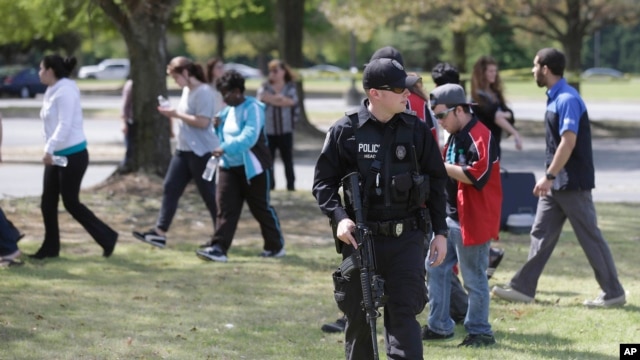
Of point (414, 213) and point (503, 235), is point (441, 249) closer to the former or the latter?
point (414, 213)

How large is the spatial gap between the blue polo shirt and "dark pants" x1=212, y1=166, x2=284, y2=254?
10.5 feet

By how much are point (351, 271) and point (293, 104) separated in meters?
9.75

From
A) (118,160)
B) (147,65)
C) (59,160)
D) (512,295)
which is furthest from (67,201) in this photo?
(118,160)

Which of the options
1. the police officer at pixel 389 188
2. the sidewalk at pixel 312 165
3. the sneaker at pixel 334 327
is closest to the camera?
the police officer at pixel 389 188

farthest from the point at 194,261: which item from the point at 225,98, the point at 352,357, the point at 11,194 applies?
the point at 11,194

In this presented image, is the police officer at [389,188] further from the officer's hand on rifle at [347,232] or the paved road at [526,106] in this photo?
the paved road at [526,106]

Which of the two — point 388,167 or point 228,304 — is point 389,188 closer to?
point 388,167

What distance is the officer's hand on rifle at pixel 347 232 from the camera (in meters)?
5.20

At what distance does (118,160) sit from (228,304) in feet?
44.7

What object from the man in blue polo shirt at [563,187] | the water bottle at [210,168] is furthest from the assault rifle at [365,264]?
the water bottle at [210,168]

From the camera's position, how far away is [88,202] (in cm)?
1324

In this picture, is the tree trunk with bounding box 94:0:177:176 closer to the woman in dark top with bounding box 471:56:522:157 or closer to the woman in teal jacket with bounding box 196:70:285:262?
the woman in teal jacket with bounding box 196:70:285:262

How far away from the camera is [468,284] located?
6.91 meters

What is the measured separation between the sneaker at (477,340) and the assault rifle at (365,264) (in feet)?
5.82
